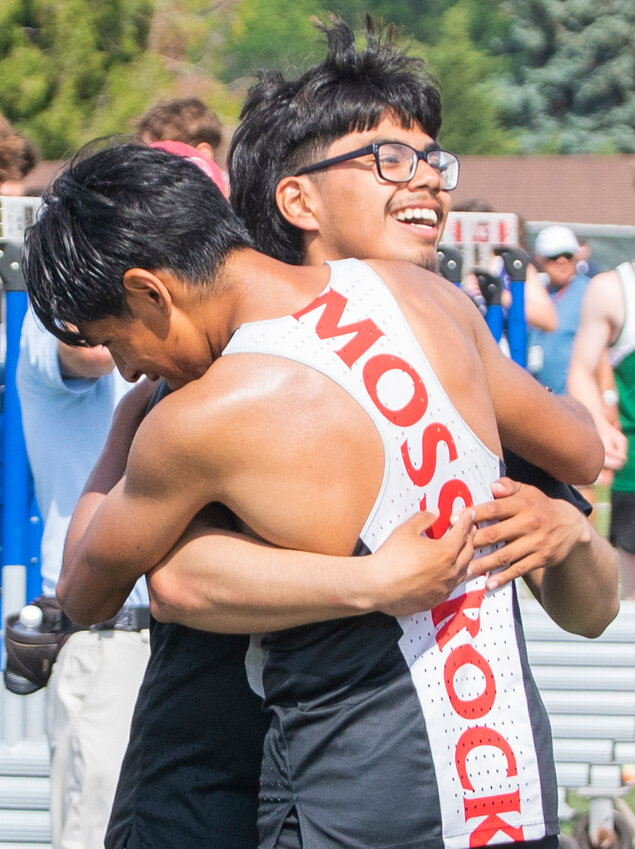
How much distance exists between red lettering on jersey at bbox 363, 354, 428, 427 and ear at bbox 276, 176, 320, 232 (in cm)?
58

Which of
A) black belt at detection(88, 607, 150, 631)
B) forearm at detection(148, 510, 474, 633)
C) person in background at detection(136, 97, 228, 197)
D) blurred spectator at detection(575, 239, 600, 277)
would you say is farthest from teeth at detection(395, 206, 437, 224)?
blurred spectator at detection(575, 239, 600, 277)

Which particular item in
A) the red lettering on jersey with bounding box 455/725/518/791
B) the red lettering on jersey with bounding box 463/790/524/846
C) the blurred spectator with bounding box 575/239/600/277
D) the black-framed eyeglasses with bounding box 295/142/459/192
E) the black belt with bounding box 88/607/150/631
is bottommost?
the black belt with bounding box 88/607/150/631

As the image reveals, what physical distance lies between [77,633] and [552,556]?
1.54 m

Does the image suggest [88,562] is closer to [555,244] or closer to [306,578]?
[306,578]

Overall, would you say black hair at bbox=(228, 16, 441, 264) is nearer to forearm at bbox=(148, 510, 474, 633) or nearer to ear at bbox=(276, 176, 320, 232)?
ear at bbox=(276, 176, 320, 232)

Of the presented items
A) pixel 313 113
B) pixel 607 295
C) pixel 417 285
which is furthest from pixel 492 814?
pixel 607 295

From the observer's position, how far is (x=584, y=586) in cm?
221

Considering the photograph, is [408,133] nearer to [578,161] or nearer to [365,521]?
[365,521]

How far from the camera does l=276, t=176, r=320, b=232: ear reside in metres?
2.36

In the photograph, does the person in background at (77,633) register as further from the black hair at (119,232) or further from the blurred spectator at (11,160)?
the blurred spectator at (11,160)

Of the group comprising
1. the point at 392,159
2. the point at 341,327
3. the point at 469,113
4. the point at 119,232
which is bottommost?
the point at 341,327

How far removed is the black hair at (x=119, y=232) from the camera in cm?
187

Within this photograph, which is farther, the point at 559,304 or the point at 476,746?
the point at 559,304

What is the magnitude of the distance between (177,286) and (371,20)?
1000 mm
